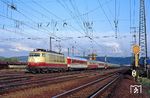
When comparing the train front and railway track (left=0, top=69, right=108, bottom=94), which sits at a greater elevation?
the train front

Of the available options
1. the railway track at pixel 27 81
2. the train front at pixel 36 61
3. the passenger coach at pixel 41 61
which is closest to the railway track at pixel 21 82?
the railway track at pixel 27 81

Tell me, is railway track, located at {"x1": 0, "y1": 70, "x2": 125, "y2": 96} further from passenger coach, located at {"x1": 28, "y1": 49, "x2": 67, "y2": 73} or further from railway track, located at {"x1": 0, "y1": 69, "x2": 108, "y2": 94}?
passenger coach, located at {"x1": 28, "y1": 49, "x2": 67, "y2": 73}

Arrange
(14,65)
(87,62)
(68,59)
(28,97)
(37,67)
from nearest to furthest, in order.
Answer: (28,97) → (37,67) → (68,59) → (14,65) → (87,62)

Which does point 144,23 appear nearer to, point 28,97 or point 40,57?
point 40,57

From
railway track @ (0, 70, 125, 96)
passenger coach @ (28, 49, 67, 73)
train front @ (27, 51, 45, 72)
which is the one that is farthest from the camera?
passenger coach @ (28, 49, 67, 73)

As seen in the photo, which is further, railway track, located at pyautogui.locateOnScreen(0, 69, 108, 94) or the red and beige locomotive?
the red and beige locomotive

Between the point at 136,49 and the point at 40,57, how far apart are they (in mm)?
20355

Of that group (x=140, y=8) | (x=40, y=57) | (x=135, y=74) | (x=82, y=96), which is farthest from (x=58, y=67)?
(x=82, y=96)

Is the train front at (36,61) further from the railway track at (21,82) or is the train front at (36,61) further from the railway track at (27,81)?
the railway track at (21,82)

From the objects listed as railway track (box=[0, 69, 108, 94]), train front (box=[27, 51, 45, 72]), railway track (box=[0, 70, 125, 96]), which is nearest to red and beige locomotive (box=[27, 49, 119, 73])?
train front (box=[27, 51, 45, 72])

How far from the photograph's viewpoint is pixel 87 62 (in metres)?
89.9

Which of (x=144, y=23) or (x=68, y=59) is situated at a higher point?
(x=144, y=23)

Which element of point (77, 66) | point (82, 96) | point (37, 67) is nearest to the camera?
point (82, 96)

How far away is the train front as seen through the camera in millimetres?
48750
